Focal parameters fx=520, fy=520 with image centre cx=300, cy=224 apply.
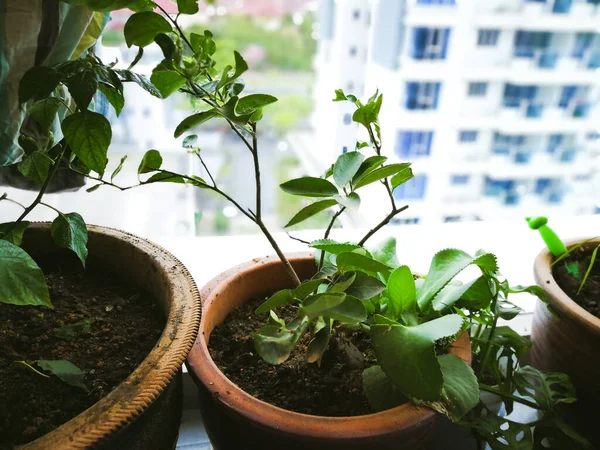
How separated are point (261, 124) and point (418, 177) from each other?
39cm

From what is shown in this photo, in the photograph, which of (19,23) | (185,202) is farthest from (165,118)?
(19,23)

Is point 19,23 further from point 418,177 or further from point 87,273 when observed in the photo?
point 418,177

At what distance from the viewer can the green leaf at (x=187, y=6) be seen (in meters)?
0.49

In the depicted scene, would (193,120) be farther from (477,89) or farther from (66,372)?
(477,89)

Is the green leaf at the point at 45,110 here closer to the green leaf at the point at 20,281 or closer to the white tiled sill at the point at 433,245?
the green leaf at the point at 20,281

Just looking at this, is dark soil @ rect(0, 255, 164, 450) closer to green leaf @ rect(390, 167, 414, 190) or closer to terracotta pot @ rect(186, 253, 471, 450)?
terracotta pot @ rect(186, 253, 471, 450)

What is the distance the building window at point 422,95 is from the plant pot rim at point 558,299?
15.8 inches

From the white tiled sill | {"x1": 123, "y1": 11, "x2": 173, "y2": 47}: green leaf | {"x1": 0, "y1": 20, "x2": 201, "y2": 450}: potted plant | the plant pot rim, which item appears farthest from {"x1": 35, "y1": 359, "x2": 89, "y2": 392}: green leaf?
the plant pot rim

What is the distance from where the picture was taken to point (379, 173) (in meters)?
0.54

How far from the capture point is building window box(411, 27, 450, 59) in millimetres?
1047

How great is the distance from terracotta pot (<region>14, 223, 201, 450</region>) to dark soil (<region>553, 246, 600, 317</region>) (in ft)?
2.01

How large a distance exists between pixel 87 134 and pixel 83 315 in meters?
0.27

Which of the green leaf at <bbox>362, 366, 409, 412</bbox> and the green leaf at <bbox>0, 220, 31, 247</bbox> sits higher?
the green leaf at <bbox>0, 220, 31, 247</bbox>

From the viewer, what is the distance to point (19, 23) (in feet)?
1.64
